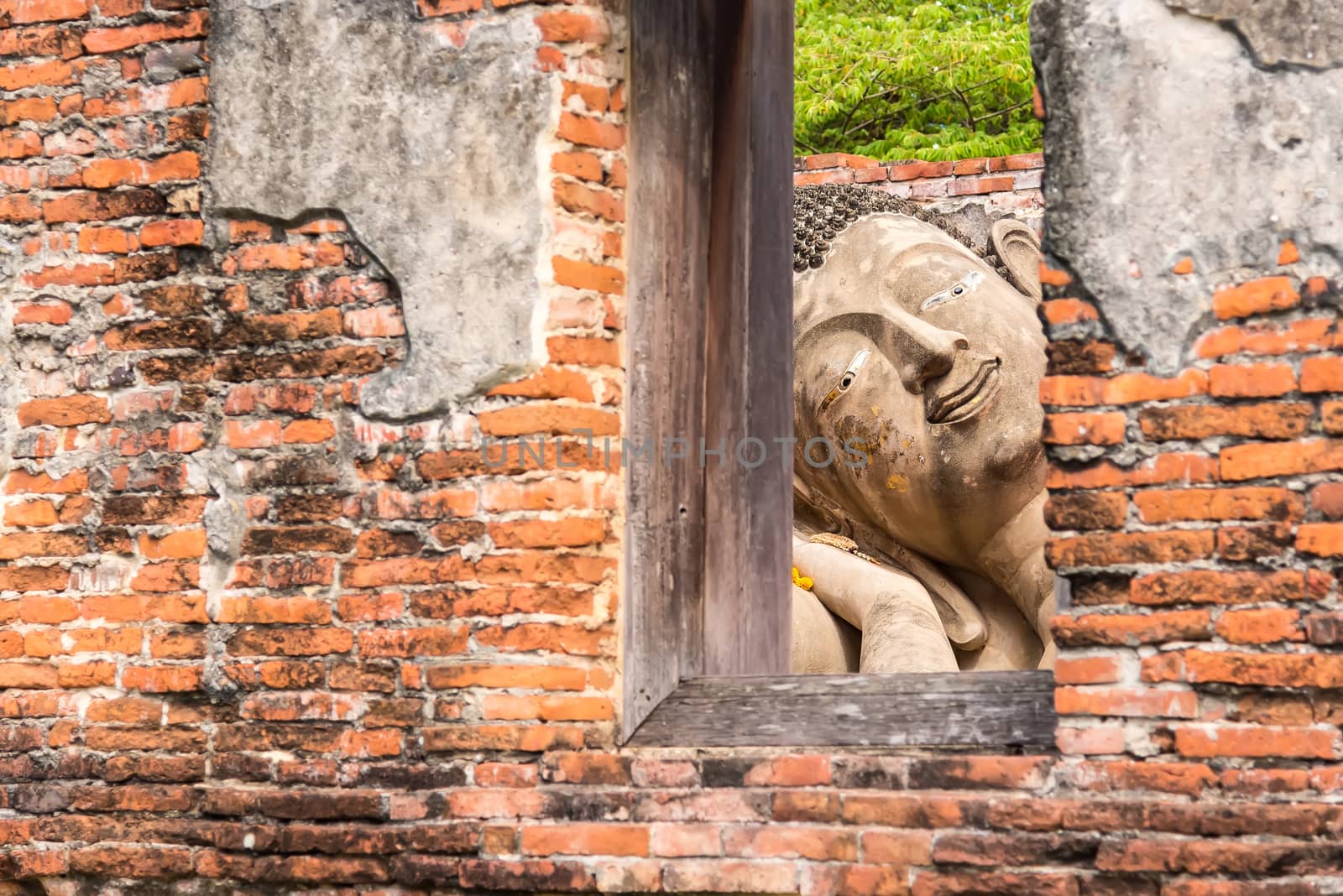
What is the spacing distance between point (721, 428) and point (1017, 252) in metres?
2.99

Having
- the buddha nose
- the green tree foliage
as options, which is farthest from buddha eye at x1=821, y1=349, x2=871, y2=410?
the green tree foliage

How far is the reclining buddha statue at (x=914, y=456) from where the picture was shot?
5.94 meters

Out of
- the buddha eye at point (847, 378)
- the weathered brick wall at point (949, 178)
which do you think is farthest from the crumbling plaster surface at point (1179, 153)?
the weathered brick wall at point (949, 178)

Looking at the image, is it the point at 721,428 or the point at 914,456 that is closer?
the point at 721,428

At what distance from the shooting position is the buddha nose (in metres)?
5.85

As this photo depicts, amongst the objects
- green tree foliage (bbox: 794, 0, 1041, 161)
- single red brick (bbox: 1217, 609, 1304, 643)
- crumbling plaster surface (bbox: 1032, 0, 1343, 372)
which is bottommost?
single red brick (bbox: 1217, 609, 1304, 643)

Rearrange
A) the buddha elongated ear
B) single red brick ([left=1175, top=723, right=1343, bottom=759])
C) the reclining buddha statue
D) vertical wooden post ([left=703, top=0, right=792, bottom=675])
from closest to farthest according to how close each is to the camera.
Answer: single red brick ([left=1175, top=723, right=1343, bottom=759]) → vertical wooden post ([left=703, top=0, right=792, bottom=675]) → the reclining buddha statue → the buddha elongated ear

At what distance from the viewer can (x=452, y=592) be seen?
12.6 ft

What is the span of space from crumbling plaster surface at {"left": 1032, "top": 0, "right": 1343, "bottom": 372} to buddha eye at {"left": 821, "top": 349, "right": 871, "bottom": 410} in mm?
2502

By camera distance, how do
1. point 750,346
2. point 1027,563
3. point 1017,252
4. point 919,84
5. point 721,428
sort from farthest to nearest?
1. point 919,84
2. point 1017,252
3. point 1027,563
4. point 750,346
5. point 721,428

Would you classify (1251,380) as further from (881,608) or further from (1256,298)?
(881,608)

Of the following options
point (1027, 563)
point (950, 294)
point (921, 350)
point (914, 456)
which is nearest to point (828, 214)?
point (950, 294)

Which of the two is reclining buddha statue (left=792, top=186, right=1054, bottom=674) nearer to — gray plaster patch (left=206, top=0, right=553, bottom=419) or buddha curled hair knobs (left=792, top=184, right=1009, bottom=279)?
buddha curled hair knobs (left=792, top=184, right=1009, bottom=279)

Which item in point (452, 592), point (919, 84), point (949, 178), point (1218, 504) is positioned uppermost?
point (919, 84)
